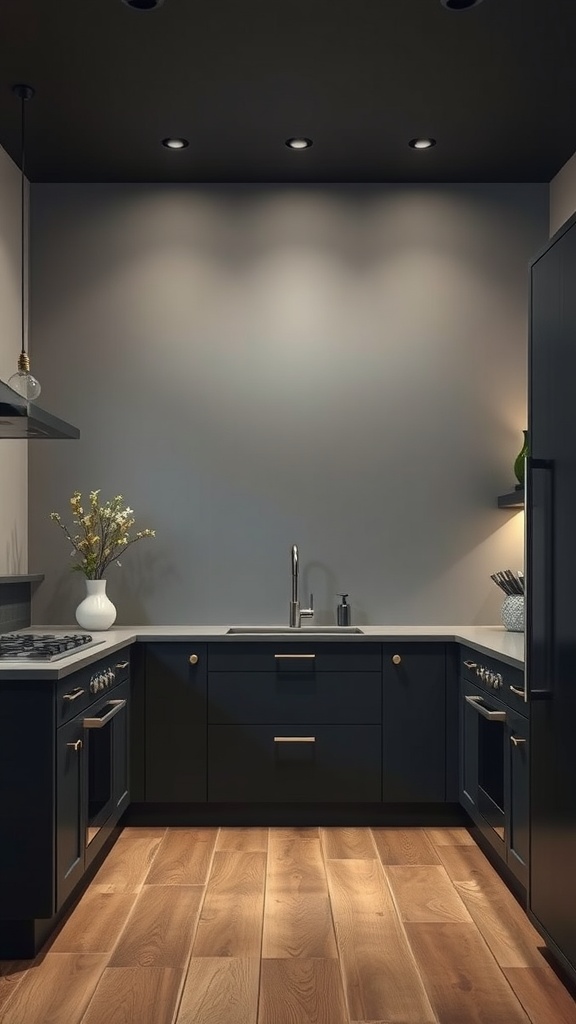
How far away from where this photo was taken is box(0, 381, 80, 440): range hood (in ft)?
9.37

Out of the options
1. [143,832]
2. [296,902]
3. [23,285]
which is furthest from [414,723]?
[23,285]

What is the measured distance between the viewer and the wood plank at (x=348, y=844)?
343cm

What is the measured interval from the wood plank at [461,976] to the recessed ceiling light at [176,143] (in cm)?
307

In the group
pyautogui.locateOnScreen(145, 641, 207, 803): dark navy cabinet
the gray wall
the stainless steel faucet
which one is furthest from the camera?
the gray wall

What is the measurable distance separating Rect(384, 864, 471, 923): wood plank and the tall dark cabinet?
1.19ft

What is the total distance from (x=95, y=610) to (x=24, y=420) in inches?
44.0

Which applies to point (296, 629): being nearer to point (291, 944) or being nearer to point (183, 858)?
point (183, 858)

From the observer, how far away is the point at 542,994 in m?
2.34

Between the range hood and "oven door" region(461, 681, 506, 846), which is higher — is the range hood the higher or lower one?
the higher one

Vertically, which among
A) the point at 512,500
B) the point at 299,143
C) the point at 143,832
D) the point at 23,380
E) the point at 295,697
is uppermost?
the point at 299,143

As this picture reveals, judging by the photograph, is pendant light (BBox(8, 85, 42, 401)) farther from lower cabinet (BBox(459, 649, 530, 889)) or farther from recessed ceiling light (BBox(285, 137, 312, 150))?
lower cabinet (BBox(459, 649, 530, 889))

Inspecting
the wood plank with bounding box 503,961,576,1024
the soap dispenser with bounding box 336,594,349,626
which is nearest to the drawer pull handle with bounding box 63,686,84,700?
the wood plank with bounding box 503,961,576,1024

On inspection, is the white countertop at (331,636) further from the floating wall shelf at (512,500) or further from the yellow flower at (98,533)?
the floating wall shelf at (512,500)

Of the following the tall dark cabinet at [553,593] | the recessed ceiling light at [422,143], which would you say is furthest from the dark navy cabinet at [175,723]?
the recessed ceiling light at [422,143]
